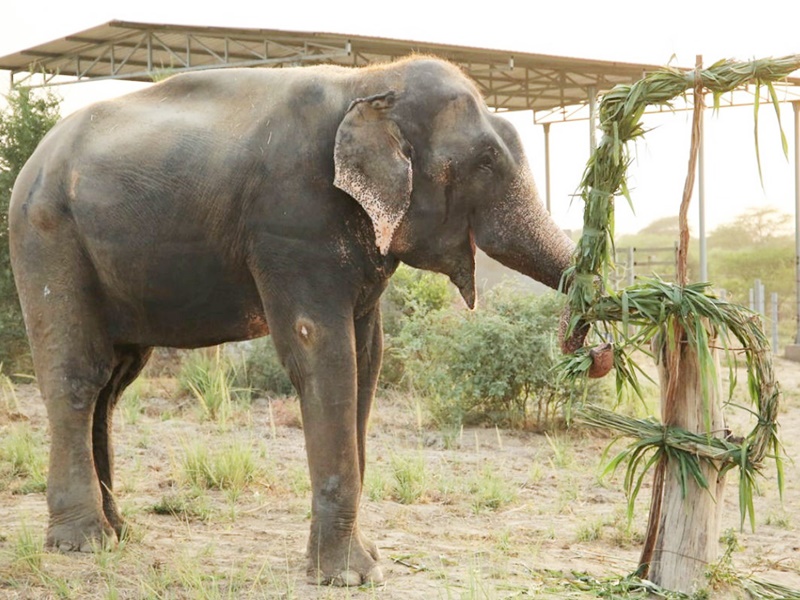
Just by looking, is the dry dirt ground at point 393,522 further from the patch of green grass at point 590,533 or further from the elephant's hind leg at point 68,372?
the elephant's hind leg at point 68,372

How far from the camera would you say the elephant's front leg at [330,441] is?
5.39 m

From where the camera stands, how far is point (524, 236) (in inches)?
215

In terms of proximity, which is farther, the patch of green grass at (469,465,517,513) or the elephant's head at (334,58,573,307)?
the patch of green grass at (469,465,517,513)

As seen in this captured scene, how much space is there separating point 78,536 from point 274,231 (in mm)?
1951

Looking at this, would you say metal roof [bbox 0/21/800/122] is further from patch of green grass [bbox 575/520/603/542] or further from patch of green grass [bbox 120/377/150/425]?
patch of green grass [bbox 575/520/603/542]

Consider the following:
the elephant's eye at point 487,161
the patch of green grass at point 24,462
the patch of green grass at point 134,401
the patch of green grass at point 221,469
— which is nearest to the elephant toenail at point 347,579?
the elephant's eye at point 487,161

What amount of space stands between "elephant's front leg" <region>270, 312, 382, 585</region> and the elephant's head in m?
0.54

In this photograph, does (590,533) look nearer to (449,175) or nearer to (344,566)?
(344,566)

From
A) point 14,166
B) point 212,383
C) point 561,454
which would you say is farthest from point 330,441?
point 14,166

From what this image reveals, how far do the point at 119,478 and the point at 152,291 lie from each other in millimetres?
2752

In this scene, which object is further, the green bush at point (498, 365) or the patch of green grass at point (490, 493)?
the green bush at point (498, 365)

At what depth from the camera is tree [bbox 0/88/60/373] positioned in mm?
13367

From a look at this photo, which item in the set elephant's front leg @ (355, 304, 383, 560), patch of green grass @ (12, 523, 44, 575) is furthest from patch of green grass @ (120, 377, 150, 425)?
elephant's front leg @ (355, 304, 383, 560)

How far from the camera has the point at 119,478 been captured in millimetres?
8172
